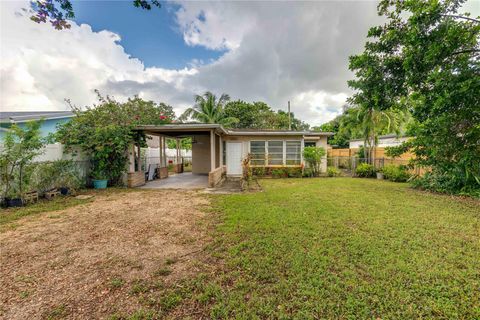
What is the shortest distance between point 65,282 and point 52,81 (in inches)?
458

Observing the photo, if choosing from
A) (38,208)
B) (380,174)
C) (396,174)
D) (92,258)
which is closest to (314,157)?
(380,174)

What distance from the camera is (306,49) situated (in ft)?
33.7

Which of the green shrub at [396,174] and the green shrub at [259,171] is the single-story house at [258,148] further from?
the green shrub at [396,174]

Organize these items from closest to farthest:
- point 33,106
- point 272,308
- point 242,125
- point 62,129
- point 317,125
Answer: point 272,308 < point 62,129 < point 33,106 < point 242,125 < point 317,125

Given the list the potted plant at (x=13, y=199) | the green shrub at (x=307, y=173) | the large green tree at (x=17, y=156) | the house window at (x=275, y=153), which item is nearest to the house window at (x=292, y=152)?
the house window at (x=275, y=153)

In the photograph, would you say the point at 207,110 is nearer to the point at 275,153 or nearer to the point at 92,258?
the point at 275,153

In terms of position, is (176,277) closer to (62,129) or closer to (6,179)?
(6,179)

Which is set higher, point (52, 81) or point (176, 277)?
point (52, 81)

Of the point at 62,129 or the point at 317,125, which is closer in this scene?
the point at 62,129

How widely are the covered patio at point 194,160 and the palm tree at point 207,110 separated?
270 inches

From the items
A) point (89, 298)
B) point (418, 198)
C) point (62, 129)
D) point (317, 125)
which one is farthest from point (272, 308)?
point (317, 125)

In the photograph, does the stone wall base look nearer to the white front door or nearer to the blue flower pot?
the blue flower pot

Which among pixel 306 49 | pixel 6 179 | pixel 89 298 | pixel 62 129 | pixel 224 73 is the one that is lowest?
pixel 89 298

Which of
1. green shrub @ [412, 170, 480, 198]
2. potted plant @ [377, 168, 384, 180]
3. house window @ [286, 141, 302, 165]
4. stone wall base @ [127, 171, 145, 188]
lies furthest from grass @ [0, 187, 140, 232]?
potted plant @ [377, 168, 384, 180]
